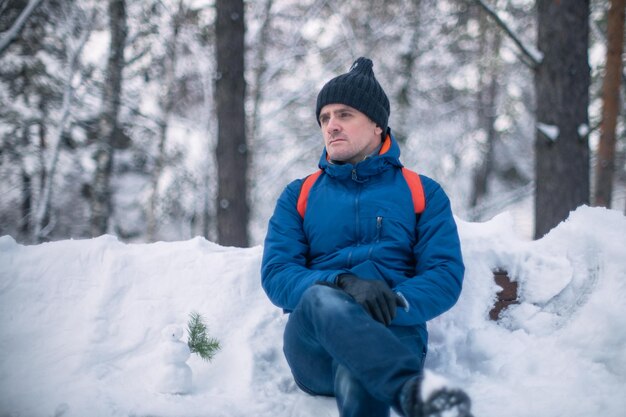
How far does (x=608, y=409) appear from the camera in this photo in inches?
80.7

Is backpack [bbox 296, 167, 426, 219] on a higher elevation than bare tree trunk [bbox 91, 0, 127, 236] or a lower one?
lower

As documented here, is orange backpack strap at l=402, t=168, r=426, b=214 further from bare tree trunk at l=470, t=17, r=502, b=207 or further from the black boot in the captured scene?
bare tree trunk at l=470, t=17, r=502, b=207

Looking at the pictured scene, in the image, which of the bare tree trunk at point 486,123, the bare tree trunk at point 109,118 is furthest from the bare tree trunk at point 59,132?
the bare tree trunk at point 486,123

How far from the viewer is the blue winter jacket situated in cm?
206

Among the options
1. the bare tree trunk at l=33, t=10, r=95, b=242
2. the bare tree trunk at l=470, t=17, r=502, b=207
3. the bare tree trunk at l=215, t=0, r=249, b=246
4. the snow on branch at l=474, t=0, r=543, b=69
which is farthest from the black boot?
the bare tree trunk at l=470, t=17, r=502, b=207

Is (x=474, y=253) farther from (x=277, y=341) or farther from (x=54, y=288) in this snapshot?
(x=54, y=288)

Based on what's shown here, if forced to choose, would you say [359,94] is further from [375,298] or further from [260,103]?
[260,103]

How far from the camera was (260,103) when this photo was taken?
34.3ft

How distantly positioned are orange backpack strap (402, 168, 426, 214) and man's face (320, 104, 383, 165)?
0.26 meters

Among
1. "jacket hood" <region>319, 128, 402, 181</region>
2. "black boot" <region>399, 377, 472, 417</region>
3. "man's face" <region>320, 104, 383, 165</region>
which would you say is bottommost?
"black boot" <region>399, 377, 472, 417</region>

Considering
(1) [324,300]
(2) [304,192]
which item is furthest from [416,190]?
(1) [324,300]

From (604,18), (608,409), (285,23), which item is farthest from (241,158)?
(604,18)

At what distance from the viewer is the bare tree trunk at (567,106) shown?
14.0 feet

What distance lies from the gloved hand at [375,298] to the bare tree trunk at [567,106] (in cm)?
311
